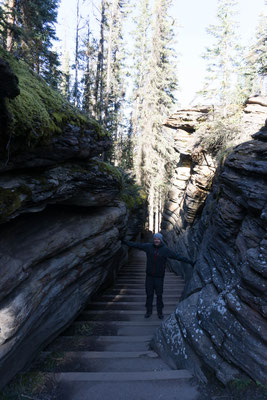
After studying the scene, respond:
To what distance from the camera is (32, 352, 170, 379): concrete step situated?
426cm

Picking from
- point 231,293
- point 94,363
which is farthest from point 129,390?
point 231,293

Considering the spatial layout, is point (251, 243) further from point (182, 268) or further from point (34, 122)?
point (182, 268)

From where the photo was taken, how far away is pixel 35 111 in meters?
3.65

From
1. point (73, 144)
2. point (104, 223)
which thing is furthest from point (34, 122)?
point (104, 223)

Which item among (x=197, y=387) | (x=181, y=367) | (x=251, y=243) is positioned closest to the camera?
(x=197, y=387)

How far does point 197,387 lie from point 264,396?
3.27 ft

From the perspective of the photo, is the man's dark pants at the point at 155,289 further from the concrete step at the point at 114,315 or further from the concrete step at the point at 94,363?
the concrete step at the point at 94,363

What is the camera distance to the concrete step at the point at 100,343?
5.11 meters

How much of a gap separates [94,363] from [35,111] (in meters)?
4.75

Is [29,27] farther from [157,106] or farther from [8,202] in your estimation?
[157,106]

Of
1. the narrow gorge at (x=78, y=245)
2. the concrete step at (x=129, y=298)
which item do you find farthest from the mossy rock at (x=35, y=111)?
the concrete step at (x=129, y=298)

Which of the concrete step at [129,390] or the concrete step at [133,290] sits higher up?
the concrete step at [129,390]

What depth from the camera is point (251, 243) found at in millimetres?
4543

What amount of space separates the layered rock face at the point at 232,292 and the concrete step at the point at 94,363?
1.31ft
